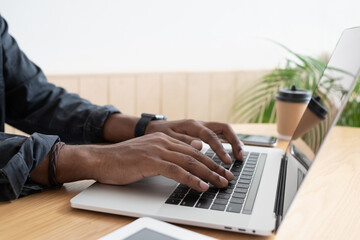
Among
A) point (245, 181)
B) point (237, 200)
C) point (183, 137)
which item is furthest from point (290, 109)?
point (237, 200)

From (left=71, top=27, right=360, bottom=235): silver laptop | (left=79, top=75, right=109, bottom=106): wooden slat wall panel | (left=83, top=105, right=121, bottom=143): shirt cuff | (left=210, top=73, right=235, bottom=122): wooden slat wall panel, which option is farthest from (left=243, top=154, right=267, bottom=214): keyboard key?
(left=210, top=73, right=235, bottom=122): wooden slat wall panel

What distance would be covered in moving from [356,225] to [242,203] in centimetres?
18

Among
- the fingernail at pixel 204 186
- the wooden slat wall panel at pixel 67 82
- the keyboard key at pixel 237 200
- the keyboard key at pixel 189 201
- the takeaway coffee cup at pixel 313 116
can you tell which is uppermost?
the takeaway coffee cup at pixel 313 116

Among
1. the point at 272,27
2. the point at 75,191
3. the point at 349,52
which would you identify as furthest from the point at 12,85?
the point at 272,27

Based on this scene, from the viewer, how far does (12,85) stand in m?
1.24

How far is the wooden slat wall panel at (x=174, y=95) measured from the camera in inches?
85.9

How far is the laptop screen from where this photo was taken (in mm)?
597

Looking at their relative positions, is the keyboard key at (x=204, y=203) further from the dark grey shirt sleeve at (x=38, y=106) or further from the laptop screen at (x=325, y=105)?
the dark grey shirt sleeve at (x=38, y=106)

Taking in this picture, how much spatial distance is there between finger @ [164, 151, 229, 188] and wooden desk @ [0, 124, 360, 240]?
0.12m

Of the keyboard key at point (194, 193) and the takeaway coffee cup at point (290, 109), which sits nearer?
the keyboard key at point (194, 193)

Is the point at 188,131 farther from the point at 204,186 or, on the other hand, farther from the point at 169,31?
the point at 169,31

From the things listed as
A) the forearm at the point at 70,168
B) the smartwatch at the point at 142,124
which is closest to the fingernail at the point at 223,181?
the forearm at the point at 70,168

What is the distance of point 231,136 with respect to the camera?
975mm

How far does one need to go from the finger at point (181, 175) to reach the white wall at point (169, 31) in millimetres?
1396
